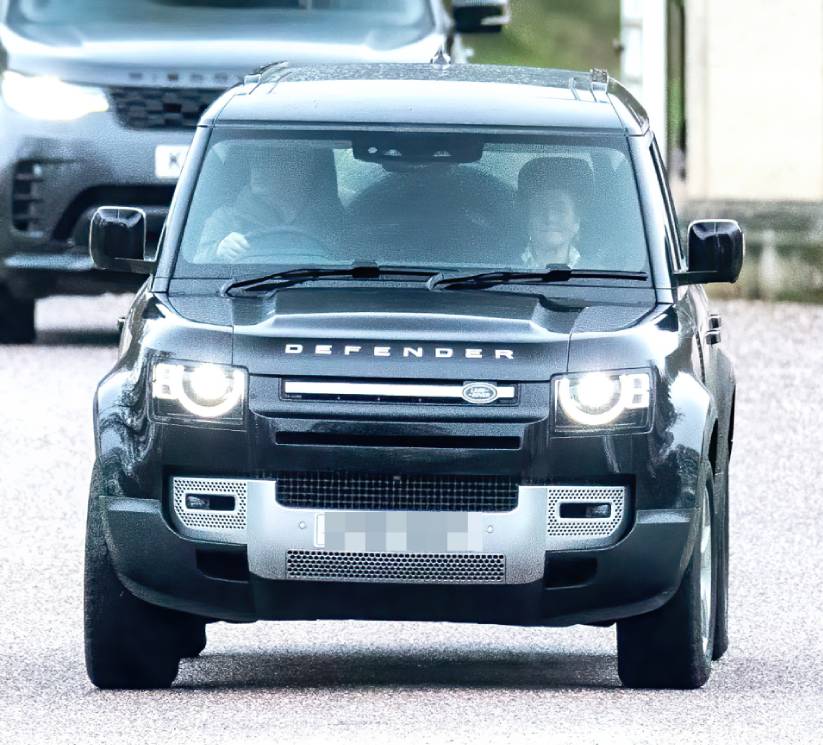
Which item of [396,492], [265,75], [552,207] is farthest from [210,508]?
[265,75]

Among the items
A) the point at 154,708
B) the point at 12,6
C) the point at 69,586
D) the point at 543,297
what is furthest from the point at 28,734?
the point at 12,6

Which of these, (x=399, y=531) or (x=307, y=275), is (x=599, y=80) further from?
(x=399, y=531)

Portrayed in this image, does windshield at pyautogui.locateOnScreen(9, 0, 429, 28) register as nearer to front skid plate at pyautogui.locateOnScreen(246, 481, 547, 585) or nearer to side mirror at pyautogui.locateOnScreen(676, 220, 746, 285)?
side mirror at pyautogui.locateOnScreen(676, 220, 746, 285)

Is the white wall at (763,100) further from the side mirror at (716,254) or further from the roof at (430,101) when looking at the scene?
the side mirror at (716,254)

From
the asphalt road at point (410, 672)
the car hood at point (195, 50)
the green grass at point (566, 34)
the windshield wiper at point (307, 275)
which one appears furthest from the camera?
the green grass at point (566, 34)

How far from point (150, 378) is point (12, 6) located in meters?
9.84

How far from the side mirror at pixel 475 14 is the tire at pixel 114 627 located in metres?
9.65

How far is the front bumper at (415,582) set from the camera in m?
7.84

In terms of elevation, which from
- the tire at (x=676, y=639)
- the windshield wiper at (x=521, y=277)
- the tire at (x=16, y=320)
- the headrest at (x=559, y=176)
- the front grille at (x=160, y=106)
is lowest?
the tire at (x=16, y=320)

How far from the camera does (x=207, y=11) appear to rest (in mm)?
17359

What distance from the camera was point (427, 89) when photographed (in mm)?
9391

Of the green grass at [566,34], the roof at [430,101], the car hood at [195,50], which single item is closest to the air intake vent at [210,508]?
the roof at [430,101]

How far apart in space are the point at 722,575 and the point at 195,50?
8517mm

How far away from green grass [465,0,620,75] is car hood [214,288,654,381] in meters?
43.5
